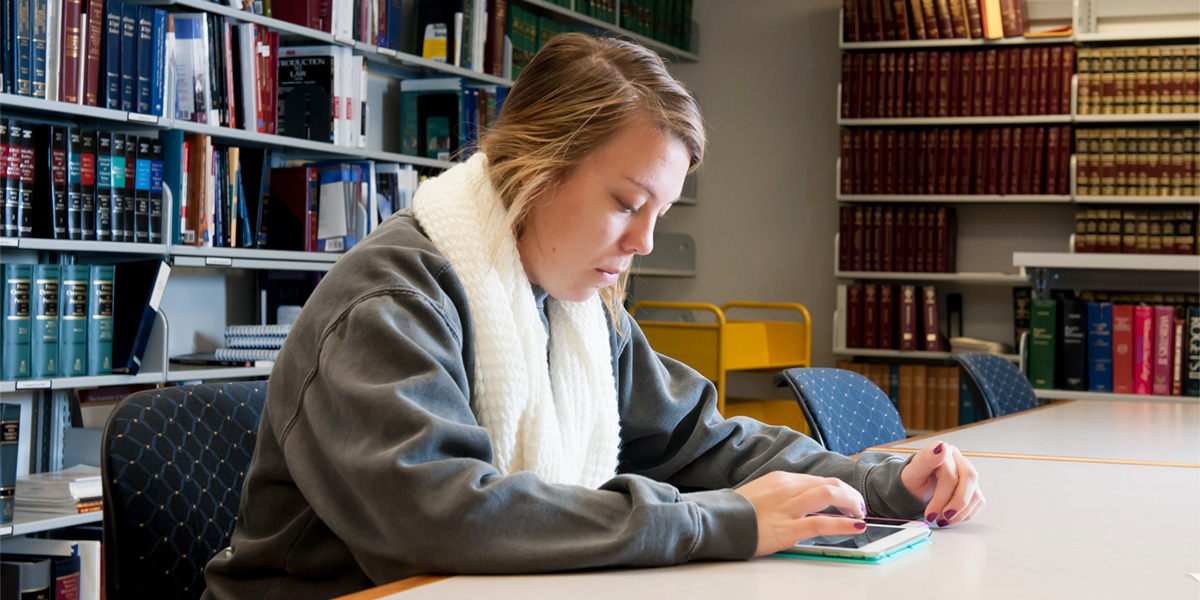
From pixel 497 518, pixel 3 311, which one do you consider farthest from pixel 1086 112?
pixel 497 518

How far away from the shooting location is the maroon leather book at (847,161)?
459 cm

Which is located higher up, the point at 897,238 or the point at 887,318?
the point at 897,238

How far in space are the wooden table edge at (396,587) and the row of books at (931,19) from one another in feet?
13.3

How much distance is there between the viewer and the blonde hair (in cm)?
104

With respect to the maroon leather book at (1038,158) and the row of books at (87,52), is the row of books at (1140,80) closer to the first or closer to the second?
the maroon leather book at (1038,158)

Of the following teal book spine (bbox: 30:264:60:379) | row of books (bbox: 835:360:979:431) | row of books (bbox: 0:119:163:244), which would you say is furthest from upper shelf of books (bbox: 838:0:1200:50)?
teal book spine (bbox: 30:264:60:379)

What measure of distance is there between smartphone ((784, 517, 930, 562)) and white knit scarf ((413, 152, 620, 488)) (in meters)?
0.24

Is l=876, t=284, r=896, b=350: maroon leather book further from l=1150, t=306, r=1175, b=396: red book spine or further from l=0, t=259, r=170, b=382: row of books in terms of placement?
l=0, t=259, r=170, b=382: row of books

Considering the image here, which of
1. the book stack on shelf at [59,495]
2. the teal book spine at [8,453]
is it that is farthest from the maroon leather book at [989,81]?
the teal book spine at [8,453]

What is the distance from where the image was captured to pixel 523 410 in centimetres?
104

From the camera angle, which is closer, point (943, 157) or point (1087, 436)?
point (1087, 436)

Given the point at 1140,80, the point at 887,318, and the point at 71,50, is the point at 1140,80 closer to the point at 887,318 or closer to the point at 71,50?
the point at 887,318

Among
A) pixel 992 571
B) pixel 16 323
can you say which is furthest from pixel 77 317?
pixel 992 571

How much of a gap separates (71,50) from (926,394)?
3.26 m
